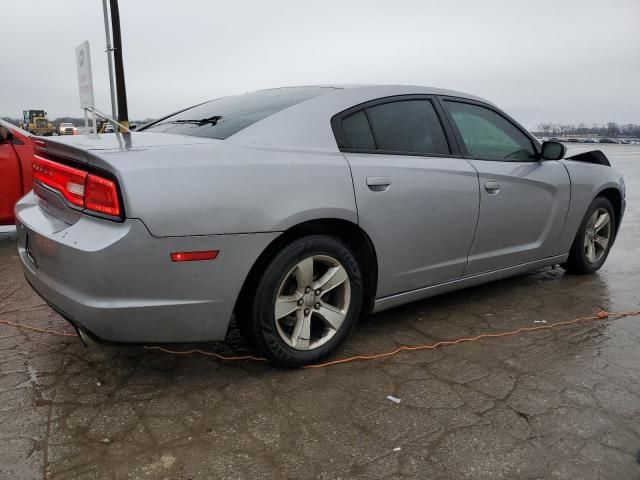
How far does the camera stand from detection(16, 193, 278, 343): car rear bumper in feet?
7.19

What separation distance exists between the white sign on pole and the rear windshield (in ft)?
18.6

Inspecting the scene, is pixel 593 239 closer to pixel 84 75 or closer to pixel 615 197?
pixel 615 197

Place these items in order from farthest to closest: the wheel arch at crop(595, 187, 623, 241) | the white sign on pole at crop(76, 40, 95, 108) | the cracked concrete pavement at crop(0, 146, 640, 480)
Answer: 1. the white sign on pole at crop(76, 40, 95, 108)
2. the wheel arch at crop(595, 187, 623, 241)
3. the cracked concrete pavement at crop(0, 146, 640, 480)

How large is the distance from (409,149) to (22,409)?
237 cm

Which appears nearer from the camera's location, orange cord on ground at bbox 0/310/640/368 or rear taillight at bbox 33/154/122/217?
rear taillight at bbox 33/154/122/217

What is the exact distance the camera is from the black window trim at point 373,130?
2873mm

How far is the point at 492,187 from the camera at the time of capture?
3.47 metres

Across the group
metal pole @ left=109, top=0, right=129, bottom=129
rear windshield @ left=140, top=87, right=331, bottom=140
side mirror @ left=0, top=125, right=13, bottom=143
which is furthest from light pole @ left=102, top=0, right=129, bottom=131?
rear windshield @ left=140, top=87, right=331, bottom=140

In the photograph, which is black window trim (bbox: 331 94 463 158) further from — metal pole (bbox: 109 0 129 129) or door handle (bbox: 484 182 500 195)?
metal pole (bbox: 109 0 129 129)

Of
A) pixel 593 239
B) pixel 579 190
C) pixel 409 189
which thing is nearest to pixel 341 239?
pixel 409 189

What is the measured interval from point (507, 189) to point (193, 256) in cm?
224

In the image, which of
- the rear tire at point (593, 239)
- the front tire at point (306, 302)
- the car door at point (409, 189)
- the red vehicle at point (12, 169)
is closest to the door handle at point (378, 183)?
the car door at point (409, 189)

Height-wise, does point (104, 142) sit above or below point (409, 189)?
above

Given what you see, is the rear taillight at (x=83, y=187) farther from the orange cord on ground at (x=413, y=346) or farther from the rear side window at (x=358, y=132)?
the rear side window at (x=358, y=132)
